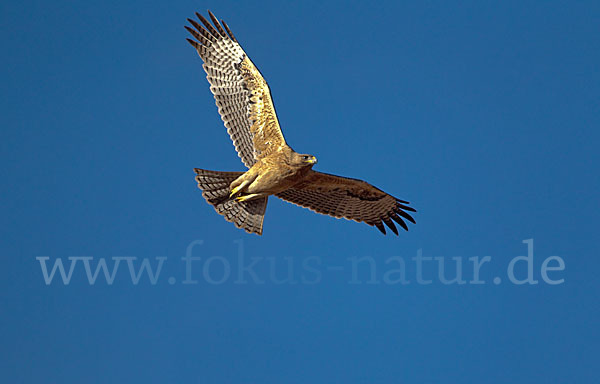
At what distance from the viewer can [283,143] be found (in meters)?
11.7

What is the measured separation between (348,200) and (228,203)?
1898mm

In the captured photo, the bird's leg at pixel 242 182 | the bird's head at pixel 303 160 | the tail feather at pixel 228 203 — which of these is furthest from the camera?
the tail feather at pixel 228 203

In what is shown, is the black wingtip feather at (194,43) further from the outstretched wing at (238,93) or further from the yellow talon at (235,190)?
the yellow talon at (235,190)

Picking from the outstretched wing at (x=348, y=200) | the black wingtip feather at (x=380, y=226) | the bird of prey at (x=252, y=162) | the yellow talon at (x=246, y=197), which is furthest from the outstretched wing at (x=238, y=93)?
the black wingtip feather at (x=380, y=226)

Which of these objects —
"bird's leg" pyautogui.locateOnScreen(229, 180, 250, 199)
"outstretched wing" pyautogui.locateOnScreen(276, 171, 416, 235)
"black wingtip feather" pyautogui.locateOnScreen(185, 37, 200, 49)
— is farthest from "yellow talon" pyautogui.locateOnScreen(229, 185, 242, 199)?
"black wingtip feather" pyautogui.locateOnScreen(185, 37, 200, 49)

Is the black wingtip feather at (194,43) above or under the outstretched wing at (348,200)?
above

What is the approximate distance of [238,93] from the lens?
12156mm

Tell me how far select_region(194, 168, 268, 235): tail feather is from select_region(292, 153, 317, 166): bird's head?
0.89m

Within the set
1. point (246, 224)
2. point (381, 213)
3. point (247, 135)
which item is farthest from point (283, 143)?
point (381, 213)

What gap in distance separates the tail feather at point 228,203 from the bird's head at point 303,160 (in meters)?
0.89

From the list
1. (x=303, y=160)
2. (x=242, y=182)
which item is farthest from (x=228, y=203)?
(x=303, y=160)

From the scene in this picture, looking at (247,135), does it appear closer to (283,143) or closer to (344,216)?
(283,143)

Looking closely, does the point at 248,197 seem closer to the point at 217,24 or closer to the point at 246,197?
the point at 246,197

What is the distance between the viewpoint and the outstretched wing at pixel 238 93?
1184cm
